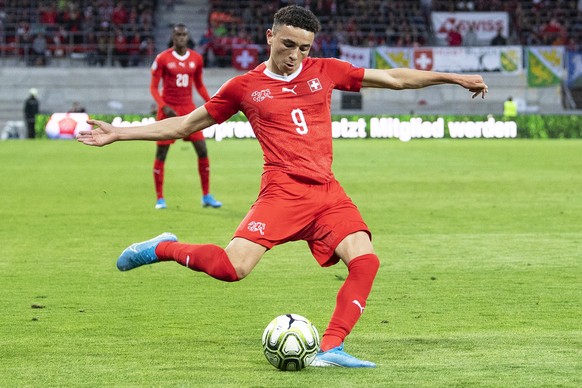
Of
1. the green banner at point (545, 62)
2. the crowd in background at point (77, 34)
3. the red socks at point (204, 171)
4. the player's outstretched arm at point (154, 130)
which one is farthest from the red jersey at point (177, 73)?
the crowd in background at point (77, 34)

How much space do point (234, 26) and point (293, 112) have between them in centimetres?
3735

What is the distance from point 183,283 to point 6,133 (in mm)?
31009

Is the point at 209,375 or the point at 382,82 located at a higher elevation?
the point at 382,82

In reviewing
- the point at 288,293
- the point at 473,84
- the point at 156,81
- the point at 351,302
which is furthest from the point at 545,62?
the point at 351,302

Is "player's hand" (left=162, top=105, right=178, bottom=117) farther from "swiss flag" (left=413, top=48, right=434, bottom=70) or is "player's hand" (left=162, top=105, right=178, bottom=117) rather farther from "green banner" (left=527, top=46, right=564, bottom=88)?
"green banner" (left=527, top=46, right=564, bottom=88)

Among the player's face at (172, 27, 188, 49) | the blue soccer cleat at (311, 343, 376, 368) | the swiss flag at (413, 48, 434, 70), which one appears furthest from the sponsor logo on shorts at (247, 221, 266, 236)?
the swiss flag at (413, 48, 434, 70)

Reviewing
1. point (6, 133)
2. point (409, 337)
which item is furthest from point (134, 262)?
point (6, 133)

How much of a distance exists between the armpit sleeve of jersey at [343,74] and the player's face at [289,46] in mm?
298

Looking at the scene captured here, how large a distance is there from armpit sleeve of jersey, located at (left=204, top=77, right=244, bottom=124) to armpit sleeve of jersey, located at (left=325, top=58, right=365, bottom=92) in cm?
57

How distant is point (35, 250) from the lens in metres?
11.8

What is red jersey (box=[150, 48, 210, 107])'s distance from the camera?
15.9m

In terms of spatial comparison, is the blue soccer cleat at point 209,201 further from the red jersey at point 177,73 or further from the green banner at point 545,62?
the green banner at point 545,62

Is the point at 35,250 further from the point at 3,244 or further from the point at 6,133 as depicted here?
the point at 6,133

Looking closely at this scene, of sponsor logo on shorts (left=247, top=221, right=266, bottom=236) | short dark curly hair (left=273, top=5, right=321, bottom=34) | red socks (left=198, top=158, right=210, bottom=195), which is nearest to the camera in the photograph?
Result: short dark curly hair (left=273, top=5, right=321, bottom=34)
